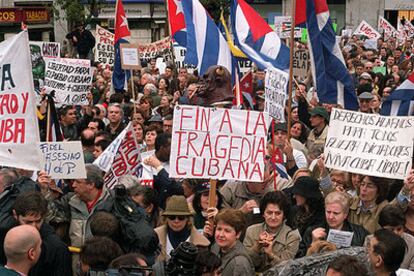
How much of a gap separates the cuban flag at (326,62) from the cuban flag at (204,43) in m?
1.06

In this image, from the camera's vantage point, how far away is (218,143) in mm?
7359

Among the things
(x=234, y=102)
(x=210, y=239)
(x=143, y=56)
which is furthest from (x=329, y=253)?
(x=143, y=56)

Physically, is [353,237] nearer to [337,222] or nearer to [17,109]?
[337,222]

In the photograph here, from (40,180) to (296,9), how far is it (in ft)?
14.9

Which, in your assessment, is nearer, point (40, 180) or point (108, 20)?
point (40, 180)

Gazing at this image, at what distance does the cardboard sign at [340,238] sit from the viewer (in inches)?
252

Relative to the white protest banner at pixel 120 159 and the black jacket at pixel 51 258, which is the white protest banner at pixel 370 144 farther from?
the black jacket at pixel 51 258

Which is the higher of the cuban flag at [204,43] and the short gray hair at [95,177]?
the cuban flag at [204,43]

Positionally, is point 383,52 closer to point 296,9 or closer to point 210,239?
point 296,9

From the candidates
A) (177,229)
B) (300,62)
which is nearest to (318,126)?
(300,62)

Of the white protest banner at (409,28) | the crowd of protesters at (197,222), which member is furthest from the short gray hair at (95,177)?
the white protest banner at (409,28)

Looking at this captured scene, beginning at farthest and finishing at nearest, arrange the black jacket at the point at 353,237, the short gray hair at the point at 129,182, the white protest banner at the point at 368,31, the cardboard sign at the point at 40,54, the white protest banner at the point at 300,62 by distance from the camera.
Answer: the white protest banner at the point at 368,31, the cardboard sign at the point at 40,54, the white protest banner at the point at 300,62, the short gray hair at the point at 129,182, the black jacket at the point at 353,237

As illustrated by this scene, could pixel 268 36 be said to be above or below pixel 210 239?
above

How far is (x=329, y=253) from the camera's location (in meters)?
5.63
